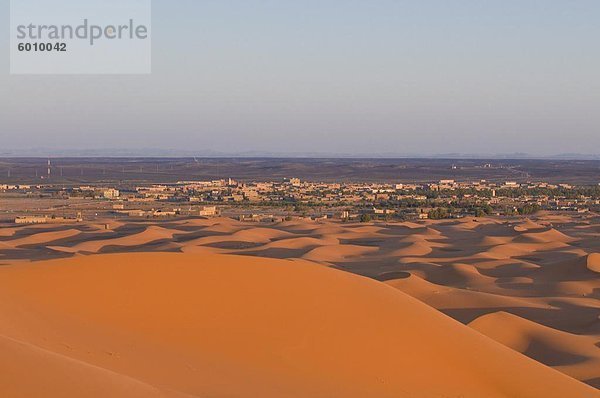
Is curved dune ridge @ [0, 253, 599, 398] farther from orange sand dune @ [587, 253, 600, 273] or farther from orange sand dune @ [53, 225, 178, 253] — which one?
orange sand dune @ [53, 225, 178, 253]

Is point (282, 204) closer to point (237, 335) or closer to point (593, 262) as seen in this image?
point (593, 262)

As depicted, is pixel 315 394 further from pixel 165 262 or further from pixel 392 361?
pixel 165 262

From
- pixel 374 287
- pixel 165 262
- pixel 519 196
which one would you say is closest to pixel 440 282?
pixel 374 287

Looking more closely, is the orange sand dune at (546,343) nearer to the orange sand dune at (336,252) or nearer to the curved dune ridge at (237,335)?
the curved dune ridge at (237,335)

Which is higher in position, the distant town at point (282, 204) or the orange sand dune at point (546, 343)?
the orange sand dune at point (546, 343)

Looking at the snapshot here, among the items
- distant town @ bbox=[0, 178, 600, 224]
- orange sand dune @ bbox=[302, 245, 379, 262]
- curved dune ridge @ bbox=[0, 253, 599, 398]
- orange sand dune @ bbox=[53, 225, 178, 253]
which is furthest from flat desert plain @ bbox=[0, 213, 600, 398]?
distant town @ bbox=[0, 178, 600, 224]

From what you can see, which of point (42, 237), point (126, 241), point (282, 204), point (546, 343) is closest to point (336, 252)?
point (126, 241)

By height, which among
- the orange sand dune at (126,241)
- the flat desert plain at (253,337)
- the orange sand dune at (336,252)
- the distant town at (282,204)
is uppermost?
the flat desert plain at (253,337)

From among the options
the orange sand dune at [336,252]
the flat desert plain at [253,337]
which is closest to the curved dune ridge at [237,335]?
the flat desert plain at [253,337]
